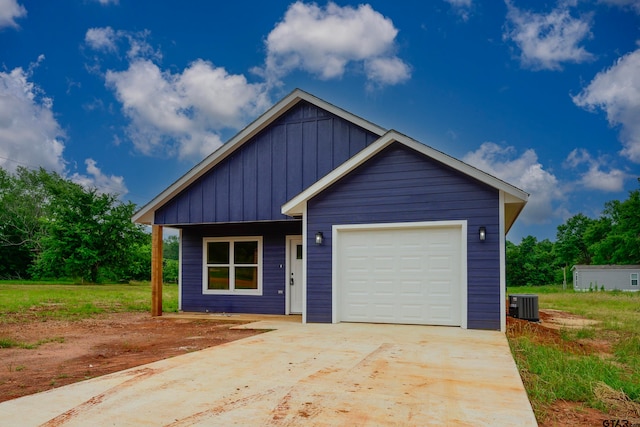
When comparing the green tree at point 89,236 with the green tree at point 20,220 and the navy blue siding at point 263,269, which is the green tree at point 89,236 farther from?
the navy blue siding at point 263,269

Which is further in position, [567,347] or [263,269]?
[263,269]

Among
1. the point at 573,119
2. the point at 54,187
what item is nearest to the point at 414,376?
the point at 573,119

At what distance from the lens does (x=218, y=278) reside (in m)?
14.0

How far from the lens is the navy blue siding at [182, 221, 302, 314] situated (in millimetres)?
13273

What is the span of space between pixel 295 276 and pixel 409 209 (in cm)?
432

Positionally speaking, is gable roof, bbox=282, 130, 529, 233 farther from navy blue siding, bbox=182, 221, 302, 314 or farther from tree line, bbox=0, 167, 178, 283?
tree line, bbox=0, 167, 178, 283

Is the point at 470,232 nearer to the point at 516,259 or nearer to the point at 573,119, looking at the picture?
the point at 573,119

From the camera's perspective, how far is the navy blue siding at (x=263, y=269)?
13273mm

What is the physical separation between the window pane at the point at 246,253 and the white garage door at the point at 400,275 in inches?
145

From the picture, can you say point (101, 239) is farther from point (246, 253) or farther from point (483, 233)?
point (483, 233)

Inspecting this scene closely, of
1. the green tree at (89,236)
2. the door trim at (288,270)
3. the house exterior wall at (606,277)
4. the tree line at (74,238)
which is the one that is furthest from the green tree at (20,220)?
the house exterior wall at (606,277)

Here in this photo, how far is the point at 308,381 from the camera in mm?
5387

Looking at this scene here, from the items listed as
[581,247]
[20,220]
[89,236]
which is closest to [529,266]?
[581,247]

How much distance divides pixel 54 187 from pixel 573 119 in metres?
41.1
